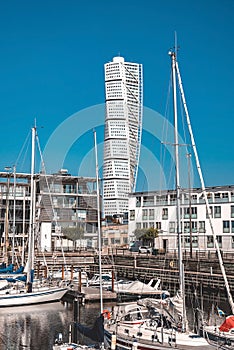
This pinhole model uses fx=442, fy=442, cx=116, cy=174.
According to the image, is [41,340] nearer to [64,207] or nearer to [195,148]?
[195,148]

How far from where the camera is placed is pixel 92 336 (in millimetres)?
19828

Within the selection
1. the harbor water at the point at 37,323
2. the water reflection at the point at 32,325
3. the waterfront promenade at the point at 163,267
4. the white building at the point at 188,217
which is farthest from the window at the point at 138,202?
→ the water reflection at the point at 32,325

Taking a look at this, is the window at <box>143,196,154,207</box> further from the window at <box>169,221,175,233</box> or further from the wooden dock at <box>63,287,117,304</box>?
the wooden dock at <box>63,287,117,304</box>

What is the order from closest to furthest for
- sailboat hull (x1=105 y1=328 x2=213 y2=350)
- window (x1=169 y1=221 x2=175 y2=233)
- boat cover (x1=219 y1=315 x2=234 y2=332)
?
sailboat hull (x1=105 y1=328 x2=213 y2=350) < boat cover (x1=219 y1=315 x2=234 y2=332) < window (x1=169 y1=221 x2=175 y2=233)

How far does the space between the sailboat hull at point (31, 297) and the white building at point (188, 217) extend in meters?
22.9

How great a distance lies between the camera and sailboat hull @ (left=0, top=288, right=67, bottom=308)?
33.0 metres

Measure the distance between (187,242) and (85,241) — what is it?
21742mm

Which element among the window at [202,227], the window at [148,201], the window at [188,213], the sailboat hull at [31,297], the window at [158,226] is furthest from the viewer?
the window at [148,201]

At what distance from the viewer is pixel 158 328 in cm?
1944

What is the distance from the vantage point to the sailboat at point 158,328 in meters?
17.8

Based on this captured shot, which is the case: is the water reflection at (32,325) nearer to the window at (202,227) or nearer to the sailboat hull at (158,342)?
the sailboat hull at (158,342)

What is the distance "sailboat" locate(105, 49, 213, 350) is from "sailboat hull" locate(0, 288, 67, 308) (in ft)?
40.6

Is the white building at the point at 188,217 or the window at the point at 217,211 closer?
the white building at the point at 188,217

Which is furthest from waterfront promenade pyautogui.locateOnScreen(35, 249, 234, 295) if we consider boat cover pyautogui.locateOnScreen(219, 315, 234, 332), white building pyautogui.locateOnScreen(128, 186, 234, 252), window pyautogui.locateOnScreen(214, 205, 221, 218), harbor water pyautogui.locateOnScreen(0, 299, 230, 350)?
boat cover pyautogui.locateOnScreen(219, 315, 234, 332)
